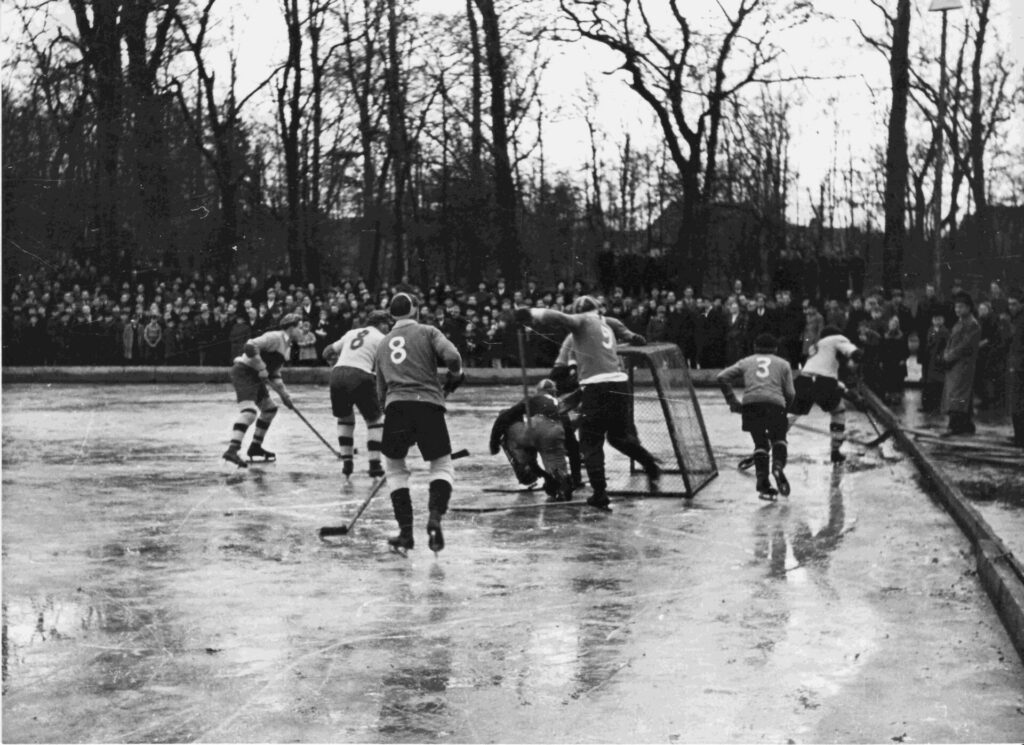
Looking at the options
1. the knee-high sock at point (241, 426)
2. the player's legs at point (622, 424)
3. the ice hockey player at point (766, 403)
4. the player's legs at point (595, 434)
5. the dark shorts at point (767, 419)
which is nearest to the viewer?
the player's legs at point (595, 434)

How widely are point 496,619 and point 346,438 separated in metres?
6.46

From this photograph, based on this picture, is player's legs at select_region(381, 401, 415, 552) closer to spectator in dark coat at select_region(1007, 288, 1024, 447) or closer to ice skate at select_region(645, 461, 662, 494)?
ice skate at select_region(645, 461, 662, 494)

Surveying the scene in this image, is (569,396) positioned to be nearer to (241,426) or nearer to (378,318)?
(378,318)

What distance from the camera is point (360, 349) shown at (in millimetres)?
13781

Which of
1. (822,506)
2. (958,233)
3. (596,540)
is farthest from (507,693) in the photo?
(958,233)

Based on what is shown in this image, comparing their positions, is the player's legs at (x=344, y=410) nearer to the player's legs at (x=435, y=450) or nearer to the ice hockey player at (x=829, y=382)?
the player's legs at (x=435, y=450)

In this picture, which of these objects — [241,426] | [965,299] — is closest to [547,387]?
[241,426]

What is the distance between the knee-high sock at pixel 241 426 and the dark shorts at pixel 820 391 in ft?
17.1

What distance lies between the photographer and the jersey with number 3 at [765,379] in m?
12.7

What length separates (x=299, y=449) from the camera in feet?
53.6

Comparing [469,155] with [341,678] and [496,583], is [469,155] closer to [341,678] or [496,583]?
[496,583]

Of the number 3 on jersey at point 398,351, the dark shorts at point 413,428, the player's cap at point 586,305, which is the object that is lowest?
the dark shorts at point 413,428

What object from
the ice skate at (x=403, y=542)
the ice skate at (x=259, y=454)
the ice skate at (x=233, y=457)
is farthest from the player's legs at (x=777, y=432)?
the ice skate at (x=259, y=454)

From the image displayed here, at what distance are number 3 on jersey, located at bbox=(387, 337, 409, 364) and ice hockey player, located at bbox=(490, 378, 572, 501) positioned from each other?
7.27 ft
